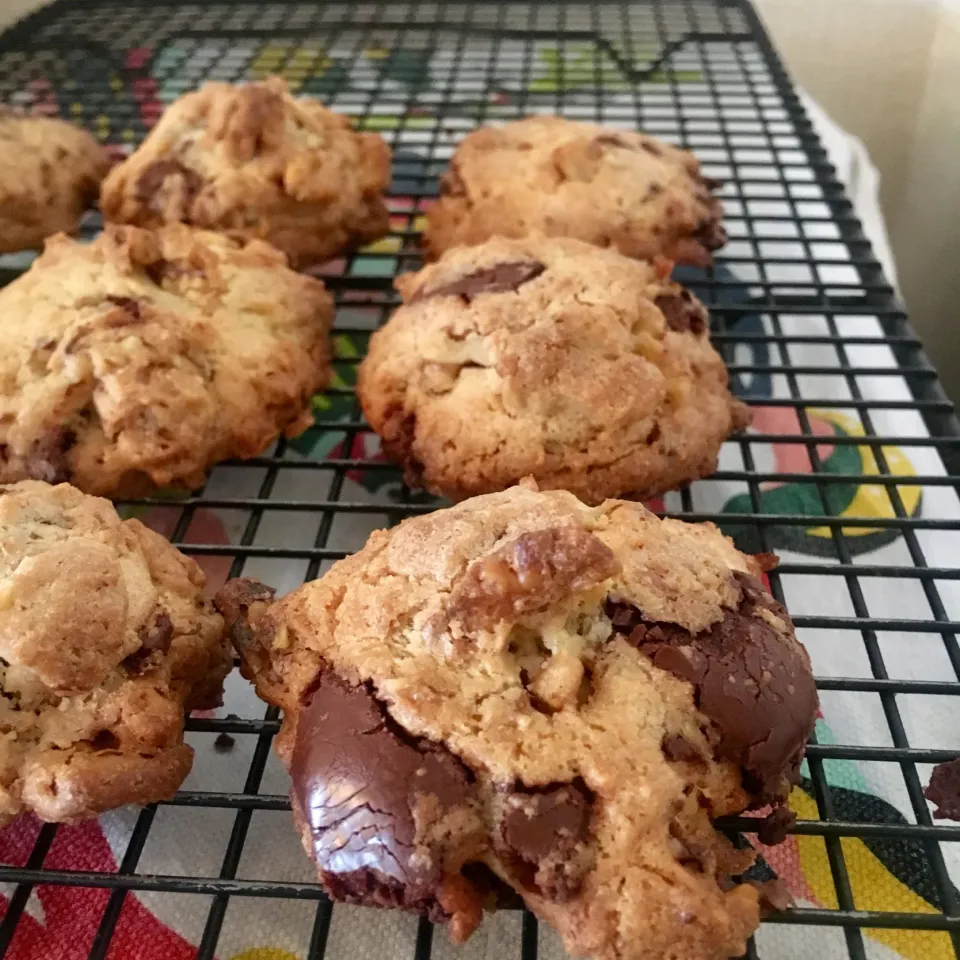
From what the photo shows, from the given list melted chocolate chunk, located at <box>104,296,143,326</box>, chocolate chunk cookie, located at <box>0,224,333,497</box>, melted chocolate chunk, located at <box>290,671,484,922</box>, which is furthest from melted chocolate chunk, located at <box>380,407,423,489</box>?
melted chocolate chunk, located at <box>290,671,484,922</box>

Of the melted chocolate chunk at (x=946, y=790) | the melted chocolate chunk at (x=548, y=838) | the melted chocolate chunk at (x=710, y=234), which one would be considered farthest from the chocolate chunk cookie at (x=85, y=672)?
the melted chocolate chunk at (x=710, y=234)

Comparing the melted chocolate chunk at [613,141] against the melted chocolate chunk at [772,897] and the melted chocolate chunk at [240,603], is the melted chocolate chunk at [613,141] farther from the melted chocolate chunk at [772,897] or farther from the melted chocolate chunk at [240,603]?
the melted chocolate chunk at [772,897]

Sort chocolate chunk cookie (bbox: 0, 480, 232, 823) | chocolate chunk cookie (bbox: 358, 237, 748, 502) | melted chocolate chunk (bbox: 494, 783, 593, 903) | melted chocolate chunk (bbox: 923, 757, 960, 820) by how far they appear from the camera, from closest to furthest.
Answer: melted chocolate chunk (bbox: 494, 783, 593, 903) < chocolate chunk cookie (bbox: 0, 480, 232, 823) < melted chocolate chunk (bbox: 923, 757, 960, 820) < chocolate chunk cookie (bbox: 358, 237, 748, 502)

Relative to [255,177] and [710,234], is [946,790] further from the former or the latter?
[255,177]

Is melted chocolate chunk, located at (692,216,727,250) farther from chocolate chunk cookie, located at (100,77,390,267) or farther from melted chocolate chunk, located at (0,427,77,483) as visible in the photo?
melted chocolate chunk, located at (0,427,77,483)

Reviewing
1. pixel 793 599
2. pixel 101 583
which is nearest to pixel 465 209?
pixel 793 599

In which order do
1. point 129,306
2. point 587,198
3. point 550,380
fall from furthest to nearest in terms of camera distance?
point 587,198
point 129,306
point 550,380

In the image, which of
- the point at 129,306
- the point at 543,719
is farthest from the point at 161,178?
the point at 543,719
